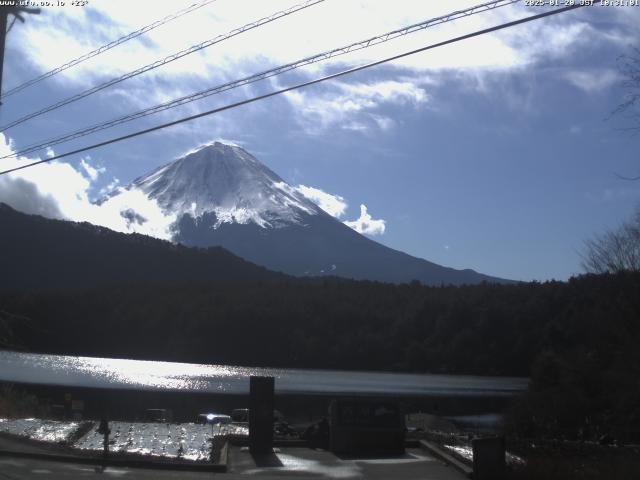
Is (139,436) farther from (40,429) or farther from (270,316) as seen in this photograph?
(270,316)

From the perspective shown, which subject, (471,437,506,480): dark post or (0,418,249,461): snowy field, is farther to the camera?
(0,418,249,461): snowy field

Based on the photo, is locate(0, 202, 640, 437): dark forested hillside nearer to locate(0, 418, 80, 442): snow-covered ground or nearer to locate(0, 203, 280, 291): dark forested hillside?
locate(0, 203, 280, 291): dark forested hillside

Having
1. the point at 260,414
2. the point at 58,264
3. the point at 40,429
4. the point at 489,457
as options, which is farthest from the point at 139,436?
the point at 58,264

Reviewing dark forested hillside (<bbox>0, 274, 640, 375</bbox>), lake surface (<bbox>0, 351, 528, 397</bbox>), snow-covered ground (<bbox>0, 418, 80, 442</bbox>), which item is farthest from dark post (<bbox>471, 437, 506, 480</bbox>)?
dark forested hillside (<bbox>0, 274, 640, 375</bbox>)

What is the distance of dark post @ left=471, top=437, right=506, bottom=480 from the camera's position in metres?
17.4

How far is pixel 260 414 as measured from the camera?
70.0ft

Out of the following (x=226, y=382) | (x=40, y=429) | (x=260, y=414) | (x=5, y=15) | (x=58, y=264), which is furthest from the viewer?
(x=58, y=264)

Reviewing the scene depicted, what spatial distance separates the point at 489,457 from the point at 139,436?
37.3 ft

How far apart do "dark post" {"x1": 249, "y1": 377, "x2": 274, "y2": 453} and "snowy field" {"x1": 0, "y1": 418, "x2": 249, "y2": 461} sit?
47.1 inches

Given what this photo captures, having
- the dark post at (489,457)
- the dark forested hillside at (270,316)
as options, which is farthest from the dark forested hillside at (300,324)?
the dark post at (489,457)

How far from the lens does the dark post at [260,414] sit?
2136cm

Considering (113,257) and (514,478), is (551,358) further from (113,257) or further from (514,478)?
(113,257)

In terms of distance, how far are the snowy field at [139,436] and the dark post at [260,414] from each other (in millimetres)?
1196

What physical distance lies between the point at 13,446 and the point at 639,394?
2219 centimetres
